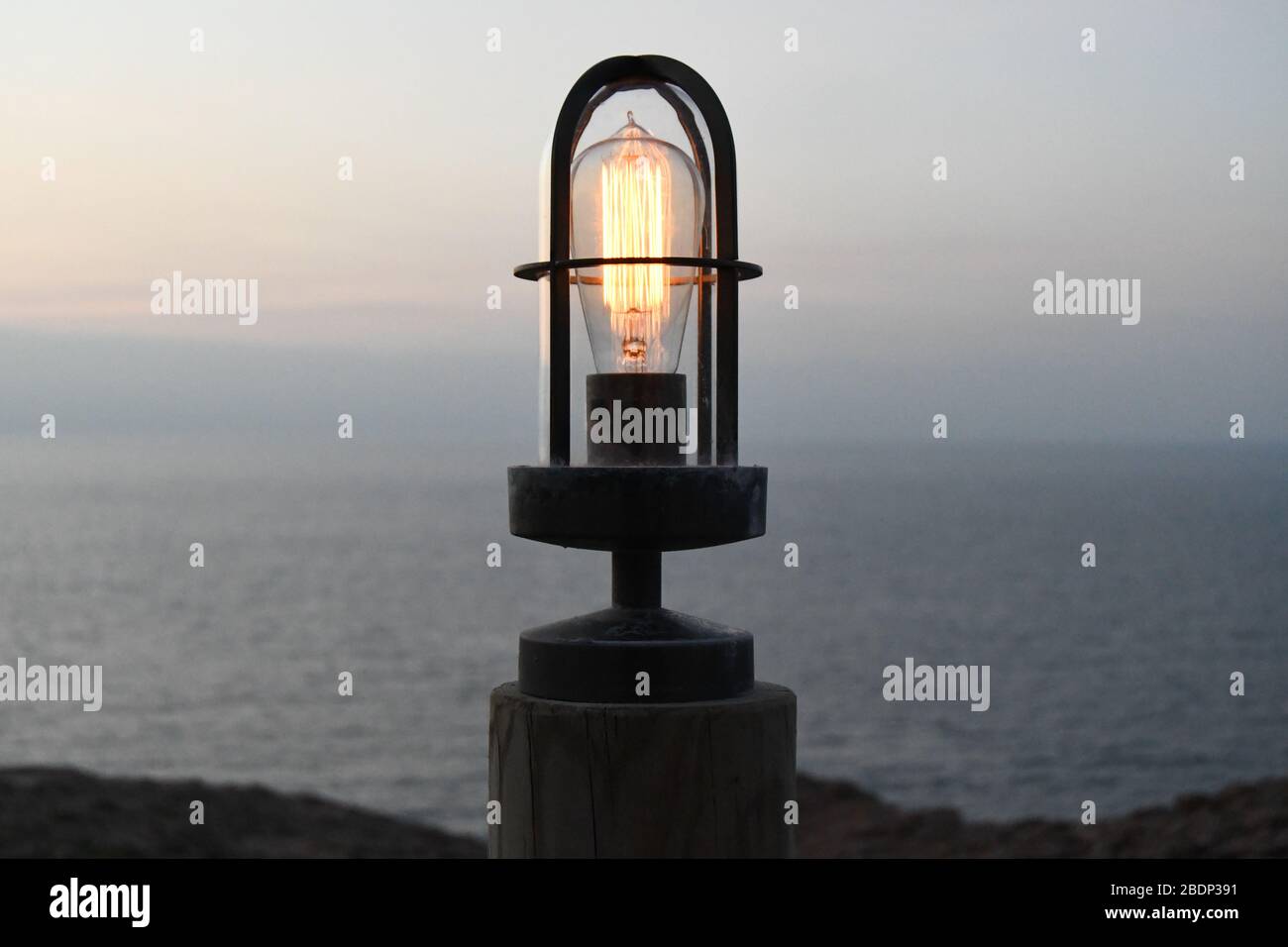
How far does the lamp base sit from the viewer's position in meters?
3.09

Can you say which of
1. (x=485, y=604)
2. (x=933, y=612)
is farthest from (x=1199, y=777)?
(x=485, y=604)

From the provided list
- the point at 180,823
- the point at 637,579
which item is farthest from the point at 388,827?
the point at 637,579

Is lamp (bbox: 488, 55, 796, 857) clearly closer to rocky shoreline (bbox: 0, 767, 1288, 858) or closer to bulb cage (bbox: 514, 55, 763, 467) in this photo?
bulb cage (bbox: 514, 55, 763, 467)

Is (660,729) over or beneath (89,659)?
over

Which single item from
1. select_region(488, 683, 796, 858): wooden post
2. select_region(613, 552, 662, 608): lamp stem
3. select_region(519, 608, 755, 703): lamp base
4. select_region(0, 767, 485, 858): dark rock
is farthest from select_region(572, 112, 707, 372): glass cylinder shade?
select_region(0, 767, 485, 858): dark rock

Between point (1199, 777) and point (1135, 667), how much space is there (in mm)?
11391

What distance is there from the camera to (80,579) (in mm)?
49844

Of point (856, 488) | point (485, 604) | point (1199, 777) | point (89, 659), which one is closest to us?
point (1199, 777)

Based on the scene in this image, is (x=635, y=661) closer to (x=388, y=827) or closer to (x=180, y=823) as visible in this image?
(x=180, y=823)

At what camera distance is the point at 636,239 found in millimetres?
3328

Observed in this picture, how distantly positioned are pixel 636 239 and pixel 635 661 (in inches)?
38.2

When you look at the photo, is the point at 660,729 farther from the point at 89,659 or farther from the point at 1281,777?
the point at 89,659

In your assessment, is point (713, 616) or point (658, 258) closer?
point (658, 258)

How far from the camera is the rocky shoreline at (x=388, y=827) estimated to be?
13164 millimetres
